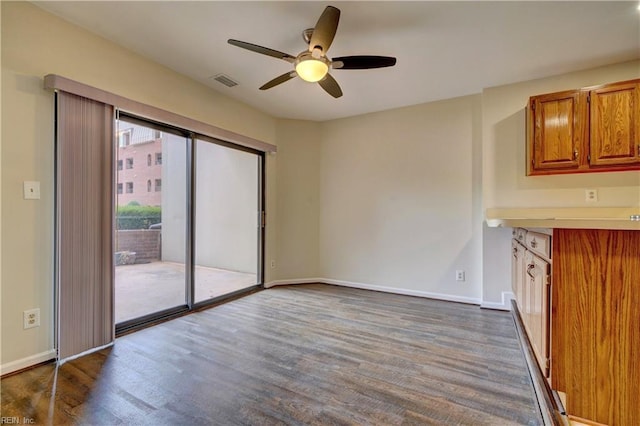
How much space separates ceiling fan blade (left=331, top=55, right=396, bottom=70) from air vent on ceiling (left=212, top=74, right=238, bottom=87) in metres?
1.48

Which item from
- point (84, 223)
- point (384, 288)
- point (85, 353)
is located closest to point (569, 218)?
point (384, 288)

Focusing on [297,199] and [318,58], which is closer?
[318,58]

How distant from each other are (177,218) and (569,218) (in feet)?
11.1

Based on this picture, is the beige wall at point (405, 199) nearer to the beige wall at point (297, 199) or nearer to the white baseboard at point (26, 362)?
the beige wall at point (297, 199)

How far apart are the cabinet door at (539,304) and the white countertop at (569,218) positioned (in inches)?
9.7

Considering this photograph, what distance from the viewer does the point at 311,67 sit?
2125 millimetres

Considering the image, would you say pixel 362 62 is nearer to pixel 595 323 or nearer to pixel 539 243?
pixel 539 243

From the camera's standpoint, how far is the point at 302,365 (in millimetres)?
2076

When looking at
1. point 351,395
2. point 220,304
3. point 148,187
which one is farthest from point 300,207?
point 351,395

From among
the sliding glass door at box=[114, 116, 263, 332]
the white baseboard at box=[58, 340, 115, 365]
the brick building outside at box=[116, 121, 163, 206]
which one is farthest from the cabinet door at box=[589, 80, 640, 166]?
the white baseboard at box=[58, 340, 115, 365]

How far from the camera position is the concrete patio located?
2795 millimetres

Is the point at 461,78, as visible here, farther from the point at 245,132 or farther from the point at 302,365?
the point at 302,365

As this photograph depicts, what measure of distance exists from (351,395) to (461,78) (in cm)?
320

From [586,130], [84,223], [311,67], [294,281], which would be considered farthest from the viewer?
[294,281]
